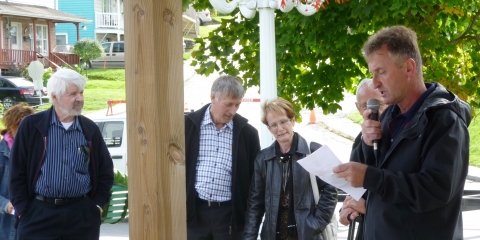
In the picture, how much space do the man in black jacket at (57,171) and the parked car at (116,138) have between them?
23.1ft

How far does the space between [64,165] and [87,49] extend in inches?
1528

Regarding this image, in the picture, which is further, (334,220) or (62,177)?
(334,220)

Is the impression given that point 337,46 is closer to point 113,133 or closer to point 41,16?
point 113,133

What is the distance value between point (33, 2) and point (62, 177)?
42.9 metres

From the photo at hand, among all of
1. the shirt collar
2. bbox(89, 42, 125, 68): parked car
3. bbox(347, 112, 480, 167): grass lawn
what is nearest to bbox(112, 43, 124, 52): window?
bbox(89, 42, 125, 68): parked car

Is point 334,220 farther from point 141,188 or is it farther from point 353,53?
point 353,53

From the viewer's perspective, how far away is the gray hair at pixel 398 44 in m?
3.25

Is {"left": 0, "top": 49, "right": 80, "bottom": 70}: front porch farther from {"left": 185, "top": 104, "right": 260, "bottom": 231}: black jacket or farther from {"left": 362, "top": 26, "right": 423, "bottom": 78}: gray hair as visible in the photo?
{"left": 362, "top": 26, "right": 423, "bottom": 78}: gray hair

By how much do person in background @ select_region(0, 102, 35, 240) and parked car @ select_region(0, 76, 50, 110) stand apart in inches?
924

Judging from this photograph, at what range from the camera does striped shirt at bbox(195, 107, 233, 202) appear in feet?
16.9

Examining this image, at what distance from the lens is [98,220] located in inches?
200

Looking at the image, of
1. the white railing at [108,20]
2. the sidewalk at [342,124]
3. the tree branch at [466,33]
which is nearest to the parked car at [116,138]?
the tree branch at [466,33]

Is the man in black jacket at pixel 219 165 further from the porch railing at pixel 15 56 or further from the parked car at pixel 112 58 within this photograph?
the parked car at pixel 112 58

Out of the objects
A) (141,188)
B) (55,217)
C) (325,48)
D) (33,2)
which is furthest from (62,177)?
(33,2)
